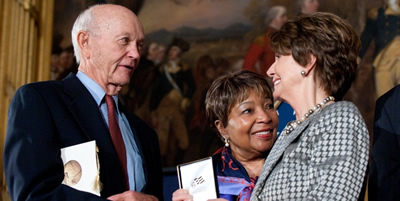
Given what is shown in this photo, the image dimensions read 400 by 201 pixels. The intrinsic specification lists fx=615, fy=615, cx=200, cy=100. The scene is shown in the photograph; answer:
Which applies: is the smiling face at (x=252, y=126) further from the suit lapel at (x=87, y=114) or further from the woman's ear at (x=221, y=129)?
the suit lapel at (x=87, y=114)

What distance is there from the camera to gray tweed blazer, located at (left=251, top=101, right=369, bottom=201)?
7.33ft

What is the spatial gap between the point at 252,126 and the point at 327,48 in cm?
89

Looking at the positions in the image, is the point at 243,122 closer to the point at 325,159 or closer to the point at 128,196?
the point at 128,196

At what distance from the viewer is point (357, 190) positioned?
226 cm

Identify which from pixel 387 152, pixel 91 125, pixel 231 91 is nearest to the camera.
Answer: pixel 387 152

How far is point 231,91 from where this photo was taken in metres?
3.34

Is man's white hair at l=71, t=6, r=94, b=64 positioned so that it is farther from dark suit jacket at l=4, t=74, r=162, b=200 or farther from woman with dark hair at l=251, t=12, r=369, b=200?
woman with dark hair at l=251, t=12, r=369, b=200

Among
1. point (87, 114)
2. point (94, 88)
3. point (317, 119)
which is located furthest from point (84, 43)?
→ point (317, 119)

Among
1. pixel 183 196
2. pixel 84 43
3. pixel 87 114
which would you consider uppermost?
pixel 84 43

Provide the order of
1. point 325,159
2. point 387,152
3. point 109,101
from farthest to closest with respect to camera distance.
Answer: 1. point 109,101
2. point 387,152
3. point 325,159

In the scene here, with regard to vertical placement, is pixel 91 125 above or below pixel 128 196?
above

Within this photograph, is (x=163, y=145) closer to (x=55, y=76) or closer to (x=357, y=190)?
(x=55, y=76)

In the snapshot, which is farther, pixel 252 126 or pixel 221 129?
pixel 221 129

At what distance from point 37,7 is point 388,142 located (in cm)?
601
